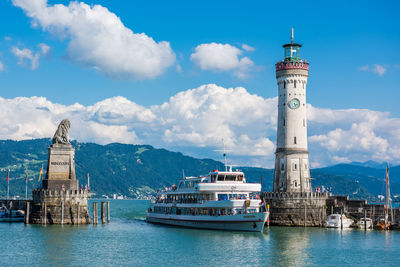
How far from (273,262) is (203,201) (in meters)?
29.0

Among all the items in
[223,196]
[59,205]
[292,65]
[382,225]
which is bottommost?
[382,225]

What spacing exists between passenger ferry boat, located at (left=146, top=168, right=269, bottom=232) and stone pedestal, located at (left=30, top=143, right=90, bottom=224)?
52.6 feet

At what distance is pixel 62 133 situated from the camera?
91.1m

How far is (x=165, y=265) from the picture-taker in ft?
185

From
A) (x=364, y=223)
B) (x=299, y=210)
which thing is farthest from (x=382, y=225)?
(x=299, y=210)

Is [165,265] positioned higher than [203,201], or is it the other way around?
[203,201]

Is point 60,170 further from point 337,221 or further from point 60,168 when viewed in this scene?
point 337,221

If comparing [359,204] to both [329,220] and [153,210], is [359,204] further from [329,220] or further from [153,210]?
[153,210]

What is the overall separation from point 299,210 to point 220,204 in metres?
16.5

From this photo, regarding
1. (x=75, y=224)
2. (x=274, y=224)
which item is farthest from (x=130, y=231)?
(x=274, y=224)

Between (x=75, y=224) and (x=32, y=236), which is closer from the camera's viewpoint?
(x=32, y=236)

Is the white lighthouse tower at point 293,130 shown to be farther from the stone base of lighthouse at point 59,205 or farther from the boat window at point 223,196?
the stone base of lighthouse at point 59,205

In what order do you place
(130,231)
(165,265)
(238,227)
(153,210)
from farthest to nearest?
(153,210) → (130,231) → (238,227) → (165,265)

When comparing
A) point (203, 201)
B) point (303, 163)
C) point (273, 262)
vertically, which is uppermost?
point (303, 163)
